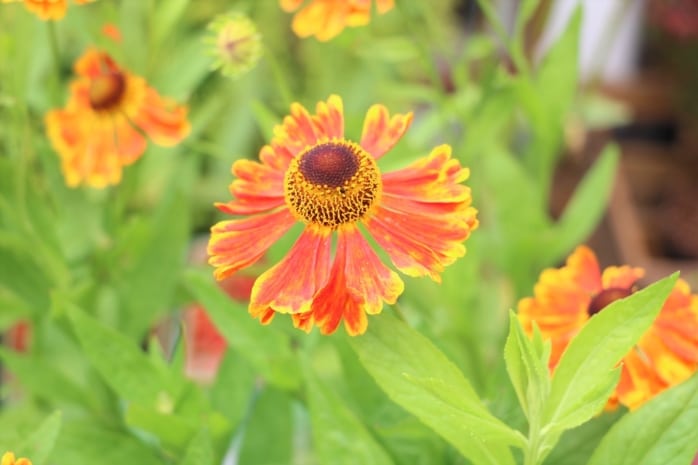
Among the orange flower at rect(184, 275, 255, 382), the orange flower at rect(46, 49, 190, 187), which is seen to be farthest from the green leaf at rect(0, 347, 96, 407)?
the orange flower at rect(184, 275, 255, 382)

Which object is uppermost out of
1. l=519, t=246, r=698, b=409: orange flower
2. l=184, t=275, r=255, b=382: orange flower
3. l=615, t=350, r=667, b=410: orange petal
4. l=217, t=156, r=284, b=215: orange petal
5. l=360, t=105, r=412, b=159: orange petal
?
l=360, t=105, r=412, b=159: orange petal

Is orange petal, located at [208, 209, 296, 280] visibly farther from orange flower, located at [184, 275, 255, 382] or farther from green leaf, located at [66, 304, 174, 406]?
orange flower, located at [184, 275, 255, 382]

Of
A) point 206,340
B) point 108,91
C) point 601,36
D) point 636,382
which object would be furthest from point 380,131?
point 601,36

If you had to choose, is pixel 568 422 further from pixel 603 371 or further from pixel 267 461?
pixel 267 461

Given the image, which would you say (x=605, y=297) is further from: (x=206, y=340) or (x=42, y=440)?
(x=206, y=340)

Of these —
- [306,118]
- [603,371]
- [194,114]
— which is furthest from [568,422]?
[194,114]

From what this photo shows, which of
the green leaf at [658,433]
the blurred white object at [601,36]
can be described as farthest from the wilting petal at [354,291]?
the blurred white object at [601,36]
